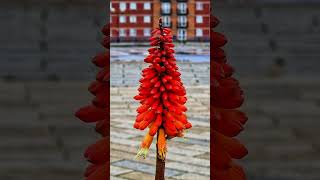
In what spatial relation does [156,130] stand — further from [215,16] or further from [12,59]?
[12,59]

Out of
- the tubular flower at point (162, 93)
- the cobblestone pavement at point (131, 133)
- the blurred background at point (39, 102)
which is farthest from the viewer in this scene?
the cobblestone pavement at point (131, 133)

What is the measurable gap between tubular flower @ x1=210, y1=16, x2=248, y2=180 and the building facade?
13mm

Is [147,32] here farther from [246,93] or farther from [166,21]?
[246,93]

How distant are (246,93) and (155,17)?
4.87 feet

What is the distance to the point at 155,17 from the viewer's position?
0.43m

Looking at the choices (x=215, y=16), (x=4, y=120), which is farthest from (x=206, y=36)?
→ (x=4, y=120)

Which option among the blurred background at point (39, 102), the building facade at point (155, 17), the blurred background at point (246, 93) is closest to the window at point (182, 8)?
the building facade at point (155, 17)

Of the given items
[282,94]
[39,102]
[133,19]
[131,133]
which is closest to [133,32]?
[133,19]

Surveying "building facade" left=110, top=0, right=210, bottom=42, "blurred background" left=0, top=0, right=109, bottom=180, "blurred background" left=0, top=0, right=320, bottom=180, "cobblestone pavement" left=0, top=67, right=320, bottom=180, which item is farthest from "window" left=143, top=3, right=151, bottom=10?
"cobblestone pavement" left=0, top=67, right=320, bottom=180

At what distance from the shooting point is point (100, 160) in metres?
0.41

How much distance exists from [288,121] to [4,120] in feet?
3.17

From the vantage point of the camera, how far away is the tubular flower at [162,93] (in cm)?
40

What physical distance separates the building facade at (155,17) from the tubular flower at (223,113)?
1 centimetres

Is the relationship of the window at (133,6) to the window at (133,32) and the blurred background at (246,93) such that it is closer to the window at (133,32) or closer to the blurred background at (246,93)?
the window at (133,32)
